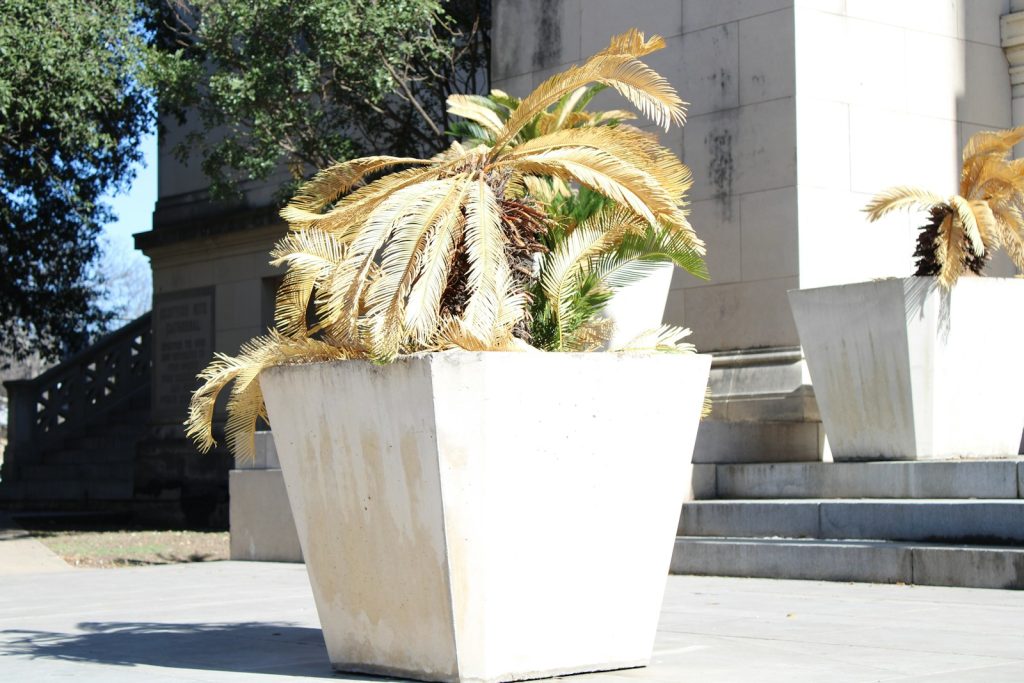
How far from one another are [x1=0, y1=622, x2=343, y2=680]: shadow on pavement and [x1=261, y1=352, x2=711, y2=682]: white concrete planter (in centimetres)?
53

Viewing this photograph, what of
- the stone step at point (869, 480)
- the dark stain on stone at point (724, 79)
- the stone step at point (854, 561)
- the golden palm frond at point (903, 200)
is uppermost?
the dark stain on stone at point (724, 79)

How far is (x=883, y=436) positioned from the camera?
12.0 m

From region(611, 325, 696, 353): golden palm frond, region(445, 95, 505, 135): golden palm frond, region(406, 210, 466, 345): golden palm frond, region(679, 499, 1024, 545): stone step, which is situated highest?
region(445, 95, 505, 135): golden palm frond

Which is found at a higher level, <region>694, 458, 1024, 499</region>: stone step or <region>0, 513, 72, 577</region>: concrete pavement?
<region>694, 458, 1024, 499</region>: stone step

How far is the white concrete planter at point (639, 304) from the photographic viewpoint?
1292 centimetres

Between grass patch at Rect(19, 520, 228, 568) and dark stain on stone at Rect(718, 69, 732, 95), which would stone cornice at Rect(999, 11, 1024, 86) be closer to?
dark stain on stone at Rect(718, 69, 732, 95)

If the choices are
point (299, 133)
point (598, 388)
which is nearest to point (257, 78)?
point (299, 133)

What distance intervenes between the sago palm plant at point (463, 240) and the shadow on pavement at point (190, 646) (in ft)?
3.72

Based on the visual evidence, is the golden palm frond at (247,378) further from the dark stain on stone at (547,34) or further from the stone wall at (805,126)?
the dark stain on stone at (547,34)

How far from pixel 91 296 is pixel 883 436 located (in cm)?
1609

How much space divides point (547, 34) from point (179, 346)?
11.8 metres

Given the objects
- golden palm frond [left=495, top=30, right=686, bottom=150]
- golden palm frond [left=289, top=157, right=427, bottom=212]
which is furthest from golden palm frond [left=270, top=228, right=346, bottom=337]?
golden palm frond [left=495, top=30, right=686, bottom=150]

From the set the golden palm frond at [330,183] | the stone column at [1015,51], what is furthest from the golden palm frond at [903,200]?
the golden palm frond at [330,183]

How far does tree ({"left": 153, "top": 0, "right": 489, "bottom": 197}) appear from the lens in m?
16.8
